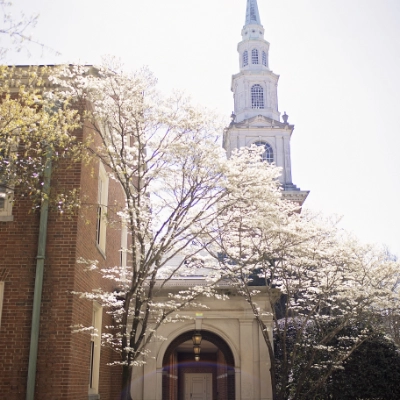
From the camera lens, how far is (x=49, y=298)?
9875 millimetres

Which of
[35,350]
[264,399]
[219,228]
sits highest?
[219,228]

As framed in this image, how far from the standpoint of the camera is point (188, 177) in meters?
10.6

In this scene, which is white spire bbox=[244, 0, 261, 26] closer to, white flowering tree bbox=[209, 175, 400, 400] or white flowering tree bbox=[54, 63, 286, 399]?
white flowering tree bbox=[209, 175, 400, 400]

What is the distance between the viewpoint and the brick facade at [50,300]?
9.45 meters

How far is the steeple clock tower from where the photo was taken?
134 ft

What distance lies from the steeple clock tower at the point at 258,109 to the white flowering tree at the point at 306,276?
74.7 ft

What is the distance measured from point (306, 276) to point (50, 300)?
8.35 metres

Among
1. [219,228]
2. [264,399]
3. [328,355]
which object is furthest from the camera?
[328,355]

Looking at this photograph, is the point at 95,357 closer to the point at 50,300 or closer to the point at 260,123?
the point at 50,300

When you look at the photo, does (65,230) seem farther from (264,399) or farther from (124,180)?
(264,399)

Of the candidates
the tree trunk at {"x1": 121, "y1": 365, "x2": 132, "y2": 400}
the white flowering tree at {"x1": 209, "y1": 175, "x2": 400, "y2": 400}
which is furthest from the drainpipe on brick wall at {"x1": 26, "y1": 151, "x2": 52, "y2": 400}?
the white flowering tree at {"x1": 209, "y1": 175, "x2": 400, "y2": 400}

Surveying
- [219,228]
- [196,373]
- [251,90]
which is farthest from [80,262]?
[251,90]

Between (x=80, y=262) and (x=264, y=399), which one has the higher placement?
(x=80, y=262)

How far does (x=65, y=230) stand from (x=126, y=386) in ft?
9.87
